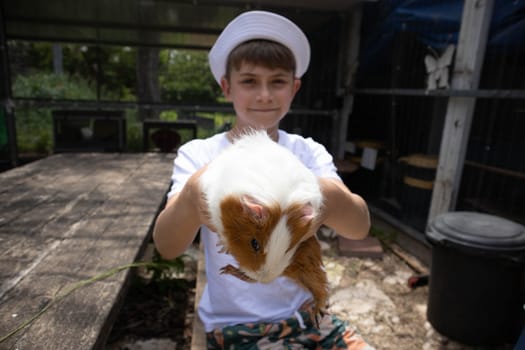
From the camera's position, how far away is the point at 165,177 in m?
3.36

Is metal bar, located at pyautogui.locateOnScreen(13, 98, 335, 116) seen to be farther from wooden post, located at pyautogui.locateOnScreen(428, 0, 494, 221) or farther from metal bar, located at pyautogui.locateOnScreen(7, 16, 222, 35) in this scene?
wooden post, located at pyautogui.locateOnScreen(428, 0, 494, 221)

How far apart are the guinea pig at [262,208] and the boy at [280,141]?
0.44 meters

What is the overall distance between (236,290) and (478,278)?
1.93 meters

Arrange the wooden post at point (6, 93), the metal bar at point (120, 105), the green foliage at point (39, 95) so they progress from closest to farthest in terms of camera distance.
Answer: the wooden post at point (6, 93) < the metal bar at point (120, 105) < the green foliage at point (39, 95)

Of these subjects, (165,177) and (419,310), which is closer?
(419,310)

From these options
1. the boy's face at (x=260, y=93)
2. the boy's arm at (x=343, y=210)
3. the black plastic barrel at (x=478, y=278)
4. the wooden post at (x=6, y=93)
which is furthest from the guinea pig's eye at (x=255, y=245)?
the wooden post at (x=6, y=93)

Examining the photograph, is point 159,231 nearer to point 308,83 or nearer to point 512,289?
point 512,289

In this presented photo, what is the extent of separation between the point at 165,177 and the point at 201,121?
3.26 metres

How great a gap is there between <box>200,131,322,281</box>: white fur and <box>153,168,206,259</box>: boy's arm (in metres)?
0.13

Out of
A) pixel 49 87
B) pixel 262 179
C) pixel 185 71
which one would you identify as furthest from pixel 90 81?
pixel 262 179

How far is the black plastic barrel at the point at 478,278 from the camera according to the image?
8.04 feet

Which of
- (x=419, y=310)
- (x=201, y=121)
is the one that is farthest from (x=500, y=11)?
(x=201, y=121)

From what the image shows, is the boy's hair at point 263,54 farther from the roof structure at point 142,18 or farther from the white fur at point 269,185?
the roof structure at point 142,18

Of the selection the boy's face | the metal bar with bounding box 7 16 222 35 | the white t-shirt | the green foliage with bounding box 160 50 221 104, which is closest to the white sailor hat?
the boy's face
